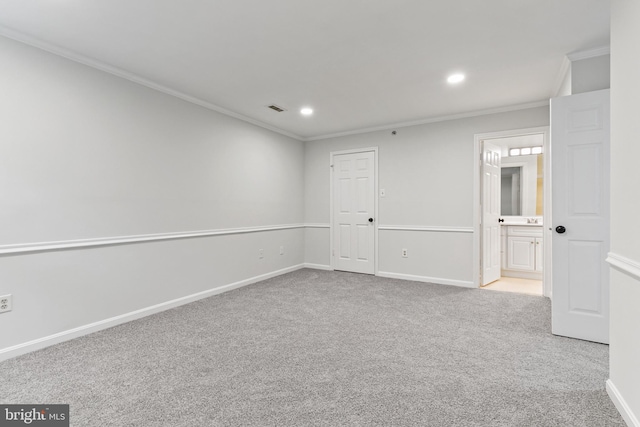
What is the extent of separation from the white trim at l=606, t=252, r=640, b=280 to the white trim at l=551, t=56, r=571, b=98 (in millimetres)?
1950

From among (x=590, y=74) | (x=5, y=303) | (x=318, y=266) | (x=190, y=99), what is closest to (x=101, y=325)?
(x=5, y=303)

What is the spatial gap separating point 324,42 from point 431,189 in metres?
2.84

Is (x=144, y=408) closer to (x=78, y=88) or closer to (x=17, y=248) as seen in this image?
(x=17, y=248)

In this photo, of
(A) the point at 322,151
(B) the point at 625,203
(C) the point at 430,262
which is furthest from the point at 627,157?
(A) the point at 322,151

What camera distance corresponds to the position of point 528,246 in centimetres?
500

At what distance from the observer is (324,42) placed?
2.48 meters

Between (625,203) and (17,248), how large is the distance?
151 inches

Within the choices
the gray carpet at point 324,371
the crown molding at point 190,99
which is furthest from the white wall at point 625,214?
the crown molding at point 190,99

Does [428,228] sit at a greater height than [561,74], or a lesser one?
lesser

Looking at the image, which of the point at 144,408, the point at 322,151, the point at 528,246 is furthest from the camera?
the point at 322,151

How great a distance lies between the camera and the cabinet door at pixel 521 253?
4977mm

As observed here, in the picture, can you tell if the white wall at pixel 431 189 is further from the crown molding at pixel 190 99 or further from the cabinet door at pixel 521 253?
the cabinet door at pixel 521 253

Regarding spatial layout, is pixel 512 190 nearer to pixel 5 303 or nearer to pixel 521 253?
pixel 521 253

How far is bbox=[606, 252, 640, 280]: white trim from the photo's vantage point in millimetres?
1417
